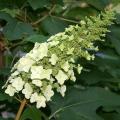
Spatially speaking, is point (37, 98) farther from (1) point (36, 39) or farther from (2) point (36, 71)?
(1) point (36, 39)

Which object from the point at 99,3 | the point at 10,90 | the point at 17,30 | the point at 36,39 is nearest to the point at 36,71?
the point at 10,90

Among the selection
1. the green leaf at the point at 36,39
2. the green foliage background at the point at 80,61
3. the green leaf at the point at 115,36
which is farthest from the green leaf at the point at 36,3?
the green leaf at the point at 115,36

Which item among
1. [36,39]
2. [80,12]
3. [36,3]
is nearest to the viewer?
[36,39]

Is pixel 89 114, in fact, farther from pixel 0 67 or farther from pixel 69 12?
pixel 69 12

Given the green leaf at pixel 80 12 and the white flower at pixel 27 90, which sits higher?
the green leaf at pixel 80 12

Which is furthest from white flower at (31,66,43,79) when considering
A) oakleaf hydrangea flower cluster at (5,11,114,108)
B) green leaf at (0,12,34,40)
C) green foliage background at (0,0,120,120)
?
green leaf at (0,12,34,40)

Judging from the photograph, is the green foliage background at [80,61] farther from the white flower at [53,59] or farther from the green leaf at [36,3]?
the white flower at [53,59]

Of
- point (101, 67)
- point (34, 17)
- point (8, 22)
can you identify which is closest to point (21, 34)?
point (8, 22)
